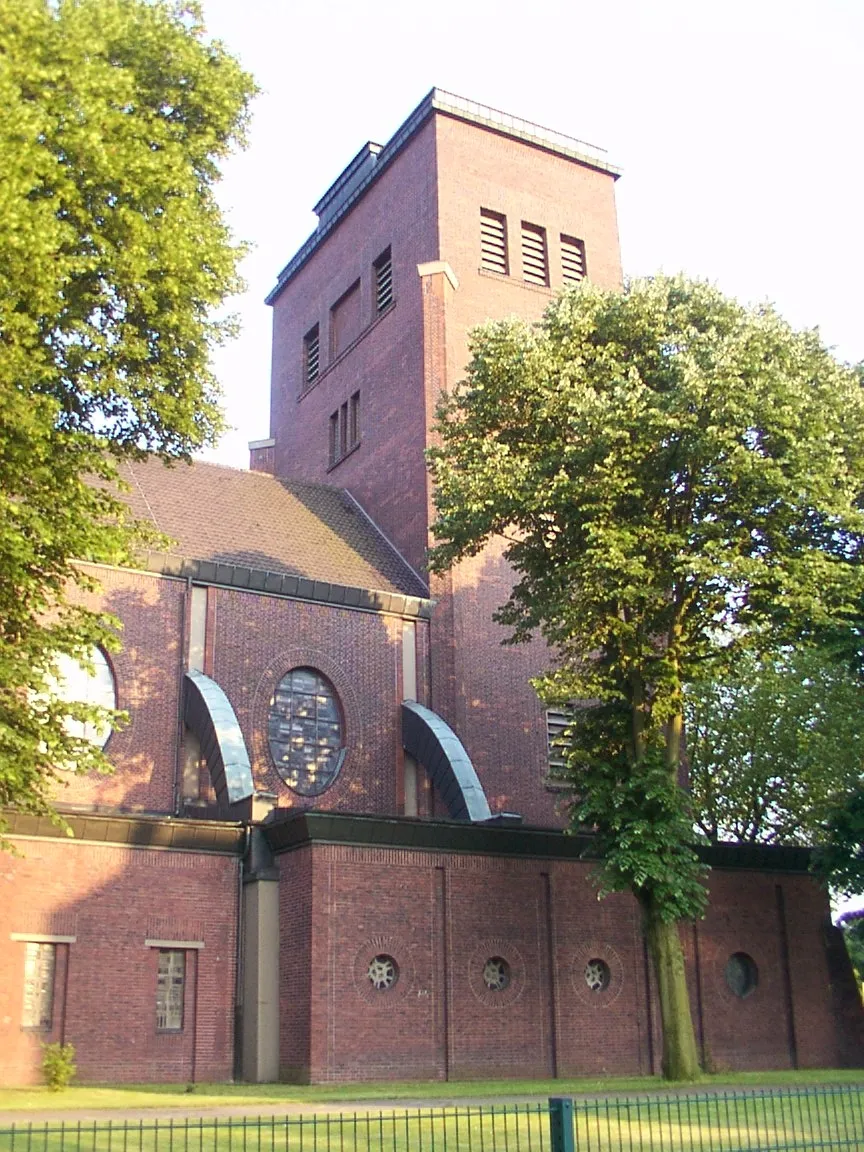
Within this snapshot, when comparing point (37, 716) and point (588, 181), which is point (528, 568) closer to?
point (37, 716)

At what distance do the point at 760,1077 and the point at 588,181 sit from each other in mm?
26611

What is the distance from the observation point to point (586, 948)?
24.9m

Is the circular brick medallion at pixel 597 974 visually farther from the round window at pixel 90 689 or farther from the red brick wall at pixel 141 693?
the round window at pixel 90 689

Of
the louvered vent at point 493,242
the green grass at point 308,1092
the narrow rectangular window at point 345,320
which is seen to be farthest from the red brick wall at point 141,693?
the louvered vent at point 493,242

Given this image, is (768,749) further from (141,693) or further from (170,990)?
(170,990)

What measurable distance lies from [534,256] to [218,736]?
19.1 metres

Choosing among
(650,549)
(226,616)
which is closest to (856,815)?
(650,549)

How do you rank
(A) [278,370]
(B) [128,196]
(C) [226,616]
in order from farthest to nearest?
(A) [278,370] → (C) [226,616] → (B) [128,196]

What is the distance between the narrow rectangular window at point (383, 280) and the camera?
36.1 m

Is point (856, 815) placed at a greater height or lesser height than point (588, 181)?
lesser

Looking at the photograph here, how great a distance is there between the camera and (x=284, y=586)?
27891 mm

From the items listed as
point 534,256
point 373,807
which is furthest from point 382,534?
point 534,256

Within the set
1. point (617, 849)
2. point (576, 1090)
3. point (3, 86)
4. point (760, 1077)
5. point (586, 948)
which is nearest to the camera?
point (3, 86)

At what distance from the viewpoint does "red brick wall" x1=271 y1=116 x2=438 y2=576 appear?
32969mm
